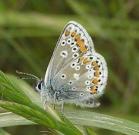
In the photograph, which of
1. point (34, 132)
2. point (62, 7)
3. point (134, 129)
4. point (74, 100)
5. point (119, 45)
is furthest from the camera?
point (62, 7)

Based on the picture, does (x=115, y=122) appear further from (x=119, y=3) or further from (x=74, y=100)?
(x=119, y=3)

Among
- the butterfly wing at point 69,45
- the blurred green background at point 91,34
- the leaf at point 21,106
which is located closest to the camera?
the leaf at point 21,106

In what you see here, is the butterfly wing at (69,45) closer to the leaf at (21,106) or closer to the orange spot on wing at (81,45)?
the orange spot on wing at (81,45)

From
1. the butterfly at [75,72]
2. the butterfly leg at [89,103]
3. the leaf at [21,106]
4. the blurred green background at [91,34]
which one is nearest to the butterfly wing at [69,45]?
the butterfly at [75,72]

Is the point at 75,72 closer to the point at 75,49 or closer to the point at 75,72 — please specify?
the point at 75,72

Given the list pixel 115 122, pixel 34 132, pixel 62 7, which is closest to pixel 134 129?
pixel 115 122

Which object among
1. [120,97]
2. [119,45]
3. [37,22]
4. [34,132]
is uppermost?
[37,22]
